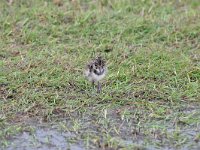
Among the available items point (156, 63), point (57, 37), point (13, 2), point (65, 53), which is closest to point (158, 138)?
point (156, 63)

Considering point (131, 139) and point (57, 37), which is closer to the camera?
point (131, 139)

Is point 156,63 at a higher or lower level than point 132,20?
lower

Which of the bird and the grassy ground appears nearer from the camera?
the grassy ground

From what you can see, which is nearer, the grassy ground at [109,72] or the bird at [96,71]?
the grassy ground at [109,72]

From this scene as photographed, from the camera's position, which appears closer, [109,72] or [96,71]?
[96,71]

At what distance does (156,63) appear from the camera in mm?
7625

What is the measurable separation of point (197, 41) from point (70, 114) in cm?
270

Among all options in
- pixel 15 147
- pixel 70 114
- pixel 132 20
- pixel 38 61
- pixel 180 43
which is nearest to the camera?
pixel 15 147

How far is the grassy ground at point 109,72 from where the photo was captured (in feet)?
20.0

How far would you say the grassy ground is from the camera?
20.0 ft

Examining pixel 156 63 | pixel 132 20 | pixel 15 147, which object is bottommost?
pixel 15 147

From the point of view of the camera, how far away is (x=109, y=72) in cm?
736

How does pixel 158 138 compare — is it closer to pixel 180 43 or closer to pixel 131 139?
pixel 131 139

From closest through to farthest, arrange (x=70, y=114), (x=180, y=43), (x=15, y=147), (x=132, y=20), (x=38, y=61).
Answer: (x=15, y=147) → (x=70, y=114) → (x=38, y=61) → (x=180, y=43) → (x=132, y=20)
